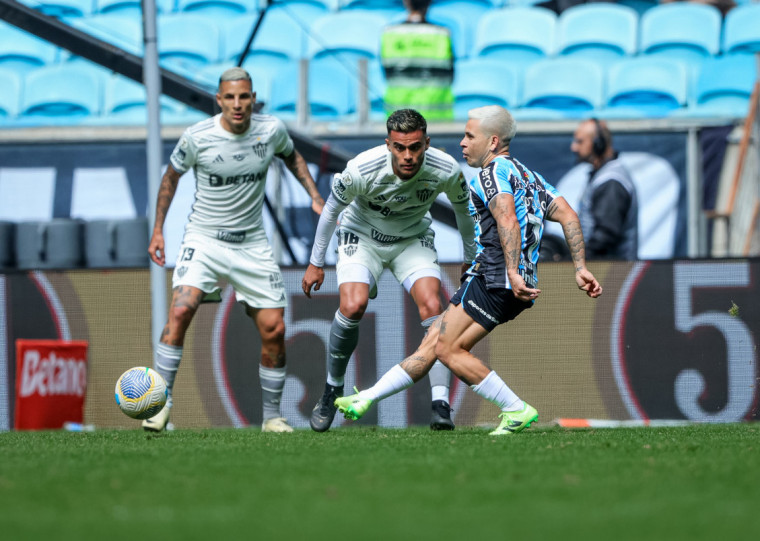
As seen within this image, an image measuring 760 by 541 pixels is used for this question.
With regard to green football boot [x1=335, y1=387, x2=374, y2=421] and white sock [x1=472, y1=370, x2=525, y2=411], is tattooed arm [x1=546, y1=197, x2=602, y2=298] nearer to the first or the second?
white sock [x1=472, y1=370, x2=525, y2=411]

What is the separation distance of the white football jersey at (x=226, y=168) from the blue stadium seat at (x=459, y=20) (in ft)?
25.2

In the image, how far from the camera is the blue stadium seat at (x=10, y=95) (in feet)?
45.2

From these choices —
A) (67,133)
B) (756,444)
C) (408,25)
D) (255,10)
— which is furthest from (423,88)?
(756,444)

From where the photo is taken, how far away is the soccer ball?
664 cm

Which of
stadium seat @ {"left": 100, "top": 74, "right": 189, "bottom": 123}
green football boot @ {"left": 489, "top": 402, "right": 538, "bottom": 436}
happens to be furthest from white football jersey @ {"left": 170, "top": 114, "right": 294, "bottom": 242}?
stadium seat @ {"left": 100, "top": 74, "right": 189, "bottom": 123}

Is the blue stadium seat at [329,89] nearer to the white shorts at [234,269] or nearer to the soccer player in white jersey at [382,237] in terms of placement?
the white shorts at [234,269]

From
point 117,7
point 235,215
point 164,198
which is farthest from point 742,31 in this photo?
point 164,198

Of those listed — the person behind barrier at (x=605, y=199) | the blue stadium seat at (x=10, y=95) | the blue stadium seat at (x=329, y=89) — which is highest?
the blue stadium seat at (x=10, y=95)

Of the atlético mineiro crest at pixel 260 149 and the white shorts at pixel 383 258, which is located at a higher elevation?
the atlético mineiro crest at pixel 260 149

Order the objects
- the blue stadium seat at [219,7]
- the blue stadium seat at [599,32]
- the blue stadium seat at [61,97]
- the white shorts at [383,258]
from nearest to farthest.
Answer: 1. the white shorts at [383,258]
2. the blue stadium seat at [61,97]
3. the blue stadium seat at [599,32]
4. the blue stadium seat at [219,7]

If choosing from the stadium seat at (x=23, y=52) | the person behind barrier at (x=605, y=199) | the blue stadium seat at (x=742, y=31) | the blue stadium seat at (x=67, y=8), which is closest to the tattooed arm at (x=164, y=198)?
the person behind barrier at (x=605, y=199)

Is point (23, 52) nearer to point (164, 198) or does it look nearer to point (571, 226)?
point (164, 198)

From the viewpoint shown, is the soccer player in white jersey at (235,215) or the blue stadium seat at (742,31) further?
the blue stadium seat at (742,31)

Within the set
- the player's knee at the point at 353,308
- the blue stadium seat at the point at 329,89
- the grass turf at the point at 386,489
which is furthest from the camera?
the blue stadium seat at the point at 329,89
